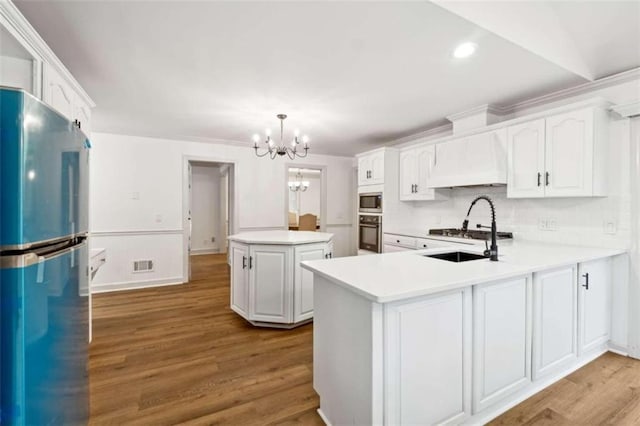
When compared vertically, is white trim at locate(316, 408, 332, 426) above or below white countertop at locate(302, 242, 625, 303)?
below

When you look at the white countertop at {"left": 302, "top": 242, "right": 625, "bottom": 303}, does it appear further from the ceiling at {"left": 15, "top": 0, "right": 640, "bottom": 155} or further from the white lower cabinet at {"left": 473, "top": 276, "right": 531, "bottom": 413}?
the ceiling at {"left": 15, "top": 0, "right": 640, "bottom": 155}

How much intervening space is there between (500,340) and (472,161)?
2170mm

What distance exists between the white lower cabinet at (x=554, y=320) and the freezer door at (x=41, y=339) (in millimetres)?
2486

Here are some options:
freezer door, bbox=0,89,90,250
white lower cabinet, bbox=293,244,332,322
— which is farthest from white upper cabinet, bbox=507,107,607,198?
freezer door, bbox=0,89,90,250

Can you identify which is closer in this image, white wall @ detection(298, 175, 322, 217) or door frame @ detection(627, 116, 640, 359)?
door frame @ detection(627, 116, 640, 359)

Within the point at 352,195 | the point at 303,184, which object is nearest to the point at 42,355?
the point at 352,195

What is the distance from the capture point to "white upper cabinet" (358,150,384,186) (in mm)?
4387

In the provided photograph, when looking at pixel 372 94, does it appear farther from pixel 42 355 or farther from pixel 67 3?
pixel 42 355

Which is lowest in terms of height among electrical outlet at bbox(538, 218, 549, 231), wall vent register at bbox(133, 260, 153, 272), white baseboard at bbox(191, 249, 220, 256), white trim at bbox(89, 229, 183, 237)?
white baseboard at bbox(191, 249, 220, 256)

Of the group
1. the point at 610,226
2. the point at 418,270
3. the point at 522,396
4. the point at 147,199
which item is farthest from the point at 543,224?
the point at 147,199

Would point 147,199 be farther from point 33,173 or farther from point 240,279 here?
point 33,173

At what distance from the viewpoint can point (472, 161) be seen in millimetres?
3240

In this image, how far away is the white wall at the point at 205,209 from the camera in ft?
24.4

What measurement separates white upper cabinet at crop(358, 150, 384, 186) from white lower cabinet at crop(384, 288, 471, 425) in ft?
10.1
